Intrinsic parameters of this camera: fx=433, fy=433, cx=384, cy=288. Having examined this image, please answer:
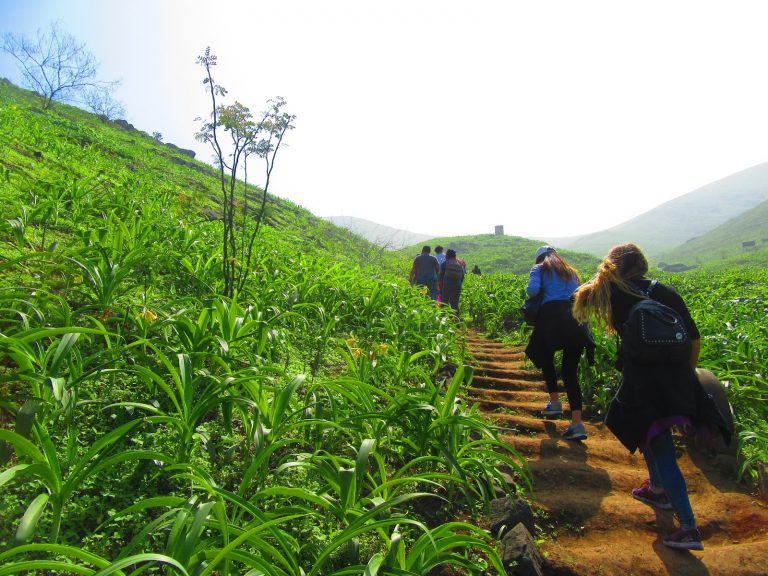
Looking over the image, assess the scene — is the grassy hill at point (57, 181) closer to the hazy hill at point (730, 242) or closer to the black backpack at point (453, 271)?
the black backpack at point (453, 271)

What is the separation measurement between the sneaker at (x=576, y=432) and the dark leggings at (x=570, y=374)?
5.6 inches

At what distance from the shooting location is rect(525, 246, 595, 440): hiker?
12.6 ft

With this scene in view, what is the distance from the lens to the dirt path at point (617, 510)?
213 centimetres

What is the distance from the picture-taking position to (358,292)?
17.3 ft

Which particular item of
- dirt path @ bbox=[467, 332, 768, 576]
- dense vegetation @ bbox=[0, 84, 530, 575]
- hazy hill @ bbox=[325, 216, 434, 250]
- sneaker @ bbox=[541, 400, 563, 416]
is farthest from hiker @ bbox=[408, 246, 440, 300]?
sneaker @ bbox=[541, 400, 563, 416]

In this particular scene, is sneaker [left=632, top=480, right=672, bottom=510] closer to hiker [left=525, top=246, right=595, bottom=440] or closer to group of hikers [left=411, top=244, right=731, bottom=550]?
group of hikers [left=411, top=244, right=731, bottom=550]

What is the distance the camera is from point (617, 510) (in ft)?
8.48

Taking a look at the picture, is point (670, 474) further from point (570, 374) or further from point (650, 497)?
point (570, 374)

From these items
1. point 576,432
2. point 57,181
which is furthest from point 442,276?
point 57,181

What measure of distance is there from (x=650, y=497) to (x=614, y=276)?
141 cm

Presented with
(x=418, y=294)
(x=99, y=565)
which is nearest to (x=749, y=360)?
(x=418, y=294)

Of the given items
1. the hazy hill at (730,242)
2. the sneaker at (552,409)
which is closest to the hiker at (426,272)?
the sneaker at (552,409)

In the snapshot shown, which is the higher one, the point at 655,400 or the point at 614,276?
the point at 614,276

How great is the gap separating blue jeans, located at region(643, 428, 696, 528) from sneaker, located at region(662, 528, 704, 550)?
0.10 feet
